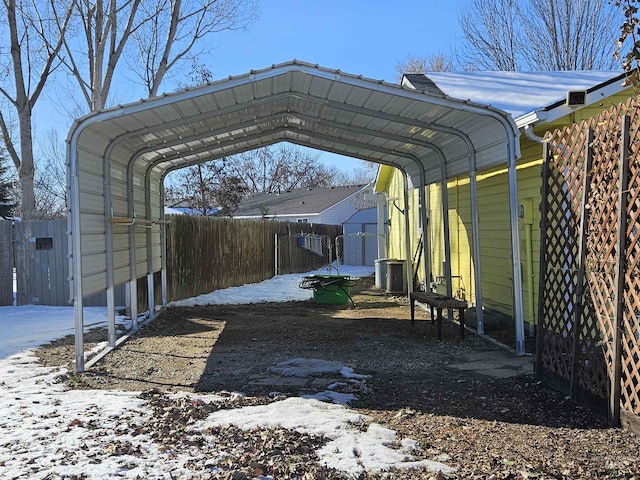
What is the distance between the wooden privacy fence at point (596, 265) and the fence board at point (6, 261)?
36.0ft

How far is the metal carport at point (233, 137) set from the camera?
266 inches

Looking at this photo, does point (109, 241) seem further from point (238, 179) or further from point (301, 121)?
point (238, 179)

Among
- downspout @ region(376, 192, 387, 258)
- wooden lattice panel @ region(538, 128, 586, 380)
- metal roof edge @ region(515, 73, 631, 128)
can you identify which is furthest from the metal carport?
downspout @ region(376, 192, 387, 258)

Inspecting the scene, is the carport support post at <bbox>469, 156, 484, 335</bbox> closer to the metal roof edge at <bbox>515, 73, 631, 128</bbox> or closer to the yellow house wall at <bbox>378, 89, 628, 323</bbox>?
the yellow house wall at <bbox>378, 89, 628, 323</bbox>

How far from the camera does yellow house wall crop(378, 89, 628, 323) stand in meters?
8.48

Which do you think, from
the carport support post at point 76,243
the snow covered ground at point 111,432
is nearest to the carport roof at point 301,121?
the carport support post at point 76,243

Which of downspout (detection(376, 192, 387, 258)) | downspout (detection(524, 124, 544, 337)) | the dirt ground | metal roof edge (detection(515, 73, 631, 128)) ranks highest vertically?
metal roof edge (detection(515, 73, 631, 128))

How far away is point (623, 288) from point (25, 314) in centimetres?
1064

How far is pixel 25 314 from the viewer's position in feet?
36.8

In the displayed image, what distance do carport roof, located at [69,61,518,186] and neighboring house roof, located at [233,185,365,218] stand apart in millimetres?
22632

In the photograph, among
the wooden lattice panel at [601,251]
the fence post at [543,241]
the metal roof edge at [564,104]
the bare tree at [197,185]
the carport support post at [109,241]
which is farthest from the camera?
the bare tree at [197,185]

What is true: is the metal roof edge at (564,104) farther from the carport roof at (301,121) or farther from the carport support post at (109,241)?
the carport support post at (109,241)

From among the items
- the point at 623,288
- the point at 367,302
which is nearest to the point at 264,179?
the point at 367,302

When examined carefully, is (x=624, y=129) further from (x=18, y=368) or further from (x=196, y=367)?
(x=18, y=368)
